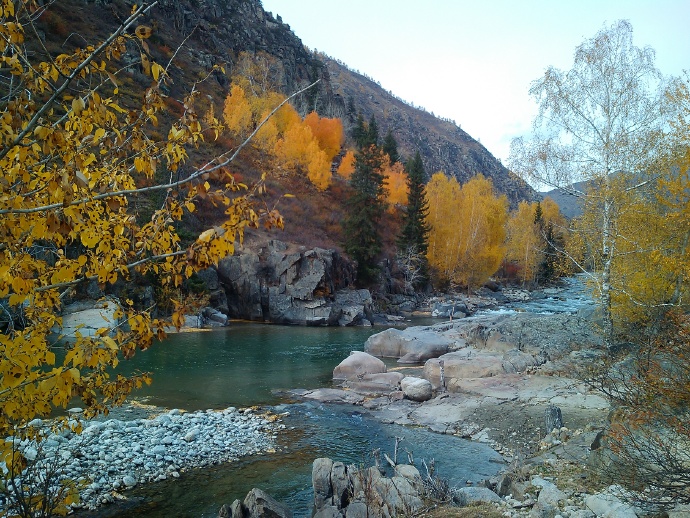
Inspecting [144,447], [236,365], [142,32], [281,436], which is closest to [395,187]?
[236,365]


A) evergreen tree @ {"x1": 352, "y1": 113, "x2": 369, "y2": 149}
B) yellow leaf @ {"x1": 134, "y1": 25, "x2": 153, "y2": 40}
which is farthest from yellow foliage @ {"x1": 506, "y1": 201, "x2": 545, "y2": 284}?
yellow leaf @ {"x1": 134, "y1": 25, "x2": 153, "y2": 40}

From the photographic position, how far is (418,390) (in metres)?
15.2

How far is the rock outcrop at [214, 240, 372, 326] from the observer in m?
37.9

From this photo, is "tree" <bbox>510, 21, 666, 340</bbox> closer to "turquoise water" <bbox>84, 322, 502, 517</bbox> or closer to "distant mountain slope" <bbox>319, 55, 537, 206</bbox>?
"turquoise water" <bbox>84, 322, 502, 517</bbox>

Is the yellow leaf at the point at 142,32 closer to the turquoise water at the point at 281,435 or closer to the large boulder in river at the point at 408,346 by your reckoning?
the turquoise water at the point at 281,435

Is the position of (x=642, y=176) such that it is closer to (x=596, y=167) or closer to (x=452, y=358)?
(x=596, y=167)

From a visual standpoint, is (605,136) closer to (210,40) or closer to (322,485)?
(322,485)

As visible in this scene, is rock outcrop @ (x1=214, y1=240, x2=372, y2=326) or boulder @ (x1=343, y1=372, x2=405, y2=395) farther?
rock outcrop @ (x1=214, y1=240, x2=372, y2=326)

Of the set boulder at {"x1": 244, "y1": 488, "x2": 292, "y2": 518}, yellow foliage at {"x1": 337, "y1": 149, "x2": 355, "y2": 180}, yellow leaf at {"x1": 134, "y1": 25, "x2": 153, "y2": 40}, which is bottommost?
boulder at {"x1": 244, "y1": 488, "x2": 292, "y2": 518}

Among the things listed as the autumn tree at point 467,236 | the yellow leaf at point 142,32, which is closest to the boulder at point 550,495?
the yellow leaf at point 142,32

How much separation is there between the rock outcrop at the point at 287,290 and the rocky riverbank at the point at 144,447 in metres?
24.6

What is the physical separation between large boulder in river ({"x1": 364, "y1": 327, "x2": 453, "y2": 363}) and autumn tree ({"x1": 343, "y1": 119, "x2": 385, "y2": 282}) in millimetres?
21433

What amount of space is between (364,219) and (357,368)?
29.6 m

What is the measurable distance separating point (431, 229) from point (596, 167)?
135 ft
